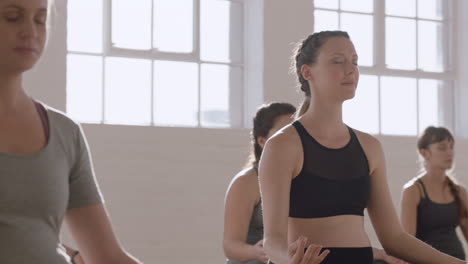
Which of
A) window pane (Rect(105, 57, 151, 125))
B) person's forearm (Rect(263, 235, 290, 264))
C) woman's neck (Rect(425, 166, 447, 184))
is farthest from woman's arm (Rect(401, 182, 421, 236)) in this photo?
person's forearm (Rect(263, 235, 290, 264))

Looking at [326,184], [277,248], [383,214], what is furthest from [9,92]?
[383,214]

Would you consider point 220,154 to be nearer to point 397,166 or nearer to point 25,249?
point 397,166

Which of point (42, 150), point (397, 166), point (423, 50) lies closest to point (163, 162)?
point (397, 166)

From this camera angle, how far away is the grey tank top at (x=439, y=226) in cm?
496

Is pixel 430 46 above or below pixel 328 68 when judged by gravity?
above

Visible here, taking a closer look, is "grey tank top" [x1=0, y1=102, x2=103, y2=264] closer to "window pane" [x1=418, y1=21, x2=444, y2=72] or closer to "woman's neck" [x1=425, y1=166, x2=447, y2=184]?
"woman's neck" [x1=425, y1=166, x2=447, y2=184]

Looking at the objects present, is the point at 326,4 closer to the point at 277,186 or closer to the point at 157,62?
the point at 157,62

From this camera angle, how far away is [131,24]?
Answer: 6285 mm

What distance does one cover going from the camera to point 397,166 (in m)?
7.00

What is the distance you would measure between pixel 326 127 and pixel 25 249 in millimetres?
1499

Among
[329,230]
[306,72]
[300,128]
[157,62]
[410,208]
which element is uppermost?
[157,62]

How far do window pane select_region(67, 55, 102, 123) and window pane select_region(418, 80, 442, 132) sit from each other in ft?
9.58

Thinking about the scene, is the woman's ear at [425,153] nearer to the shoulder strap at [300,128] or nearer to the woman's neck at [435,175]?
the woman's neck at [435,175]

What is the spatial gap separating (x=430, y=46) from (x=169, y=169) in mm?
2871
